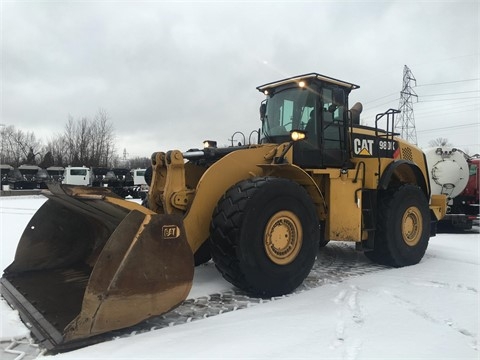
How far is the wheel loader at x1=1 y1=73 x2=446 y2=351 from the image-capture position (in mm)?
3402

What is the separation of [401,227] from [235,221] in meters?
3.35

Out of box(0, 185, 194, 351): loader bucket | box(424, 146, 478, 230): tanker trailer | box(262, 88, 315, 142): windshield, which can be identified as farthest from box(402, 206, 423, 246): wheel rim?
box(424, 146, 478, 230): tanker trailer

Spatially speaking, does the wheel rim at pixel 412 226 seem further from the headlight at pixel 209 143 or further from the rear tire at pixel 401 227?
the headlight at pixel 209 143

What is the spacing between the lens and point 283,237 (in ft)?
15.3

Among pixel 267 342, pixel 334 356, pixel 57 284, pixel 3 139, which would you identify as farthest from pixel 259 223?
pixel 3 139

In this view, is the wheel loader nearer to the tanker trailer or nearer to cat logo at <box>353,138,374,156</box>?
cat logo at <box>353,138,374,156</box>

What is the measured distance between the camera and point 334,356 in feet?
10.2

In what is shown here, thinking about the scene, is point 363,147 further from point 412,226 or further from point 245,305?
point 245,305

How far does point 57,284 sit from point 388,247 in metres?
4.54

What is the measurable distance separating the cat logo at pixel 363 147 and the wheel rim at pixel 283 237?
2.16m

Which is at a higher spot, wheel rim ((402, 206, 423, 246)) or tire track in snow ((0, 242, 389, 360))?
wheel rim ((402, 206, 423, 246))

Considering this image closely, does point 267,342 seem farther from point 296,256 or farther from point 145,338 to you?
point 296,256

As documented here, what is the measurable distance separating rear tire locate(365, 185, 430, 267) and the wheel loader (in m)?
0.02

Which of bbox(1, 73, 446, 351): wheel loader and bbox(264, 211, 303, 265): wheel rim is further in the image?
bbox(264, 211, 303, 265): wheel rim
